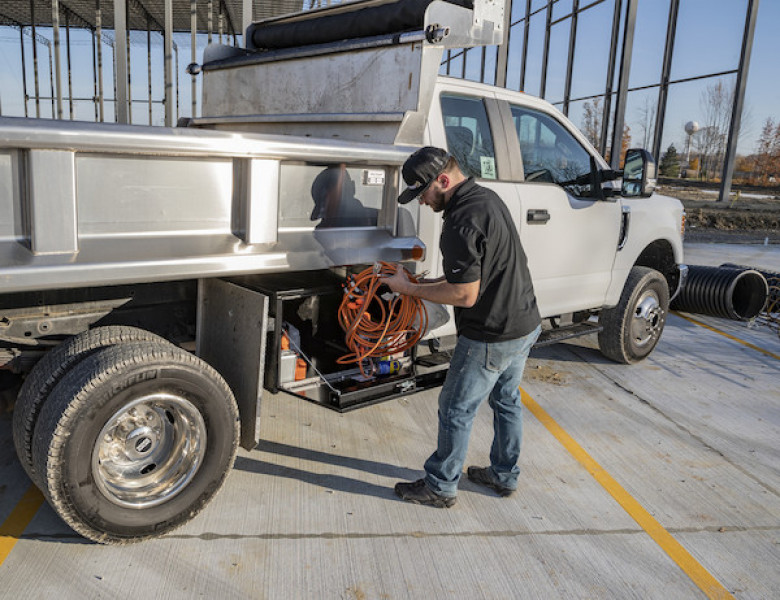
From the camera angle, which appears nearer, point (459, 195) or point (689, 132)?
point (459, 195)

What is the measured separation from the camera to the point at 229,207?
304cm

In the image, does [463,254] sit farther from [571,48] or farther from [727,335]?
[571,48]

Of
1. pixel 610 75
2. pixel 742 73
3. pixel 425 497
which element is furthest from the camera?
pixel 610 75

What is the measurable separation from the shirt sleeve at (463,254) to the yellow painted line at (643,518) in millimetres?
1622

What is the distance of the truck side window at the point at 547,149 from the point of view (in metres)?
4.93

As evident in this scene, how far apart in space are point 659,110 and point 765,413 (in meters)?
14.2

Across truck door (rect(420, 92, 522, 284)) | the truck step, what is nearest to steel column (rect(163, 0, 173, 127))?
truck door (rect(420, 92, 522, 284))

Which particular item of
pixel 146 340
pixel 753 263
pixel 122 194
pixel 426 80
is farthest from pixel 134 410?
pixel 753 263

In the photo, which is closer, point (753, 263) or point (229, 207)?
point (229, 207)

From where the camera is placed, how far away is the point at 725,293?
7.94 meters

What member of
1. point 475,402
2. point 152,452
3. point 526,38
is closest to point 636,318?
point 475,402

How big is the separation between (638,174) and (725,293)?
3.48 metres

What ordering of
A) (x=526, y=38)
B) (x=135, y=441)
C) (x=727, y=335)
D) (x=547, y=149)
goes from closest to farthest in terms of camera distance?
(x=135, y=441)
(x=547, y=149)
(x=727, y=335)
(x=526, y=38)

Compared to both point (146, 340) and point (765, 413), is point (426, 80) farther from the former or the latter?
point (765, 413)
